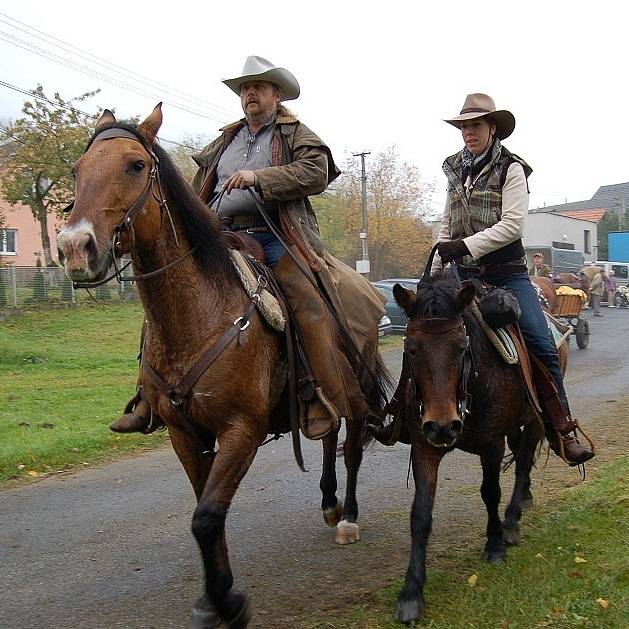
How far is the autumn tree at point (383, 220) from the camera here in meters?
42.0

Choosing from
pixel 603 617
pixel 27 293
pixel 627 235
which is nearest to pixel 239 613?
pixel 603 617

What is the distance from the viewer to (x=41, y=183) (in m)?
28.2

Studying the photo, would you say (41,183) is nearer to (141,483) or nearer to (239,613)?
(141,483)

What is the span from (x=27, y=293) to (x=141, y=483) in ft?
60.1

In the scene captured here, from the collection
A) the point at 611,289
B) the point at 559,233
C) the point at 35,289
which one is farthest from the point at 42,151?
the point at 559,233

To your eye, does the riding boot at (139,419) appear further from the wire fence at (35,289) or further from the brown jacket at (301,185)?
the wire fence at (35,289)

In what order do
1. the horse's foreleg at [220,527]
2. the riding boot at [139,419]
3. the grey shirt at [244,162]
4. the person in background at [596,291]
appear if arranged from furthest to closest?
the person in background at [596,291], the grey shirt at [244,162], the riding boot at [139,419], the horse's foreleg at [220,527]

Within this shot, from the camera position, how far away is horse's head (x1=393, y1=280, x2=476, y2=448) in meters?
4.15

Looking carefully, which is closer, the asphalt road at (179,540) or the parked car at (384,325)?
A: the asphalt road at (179,540)

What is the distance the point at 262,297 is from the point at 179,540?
230 centimetres

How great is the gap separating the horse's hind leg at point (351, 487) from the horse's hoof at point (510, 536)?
3.51 feet

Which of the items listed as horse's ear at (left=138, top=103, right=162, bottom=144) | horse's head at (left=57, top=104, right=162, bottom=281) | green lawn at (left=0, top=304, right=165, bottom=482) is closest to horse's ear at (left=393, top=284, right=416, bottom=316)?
horse's head at (left=57, top=104, right=162, bottom=281)

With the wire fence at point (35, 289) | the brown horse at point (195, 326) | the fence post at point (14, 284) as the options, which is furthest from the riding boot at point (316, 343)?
the fence post at point (14, 284)

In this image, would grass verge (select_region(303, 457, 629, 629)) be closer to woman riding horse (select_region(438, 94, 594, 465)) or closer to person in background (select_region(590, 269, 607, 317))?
woman riding horse (select_region(438, 94, 594, 465))
